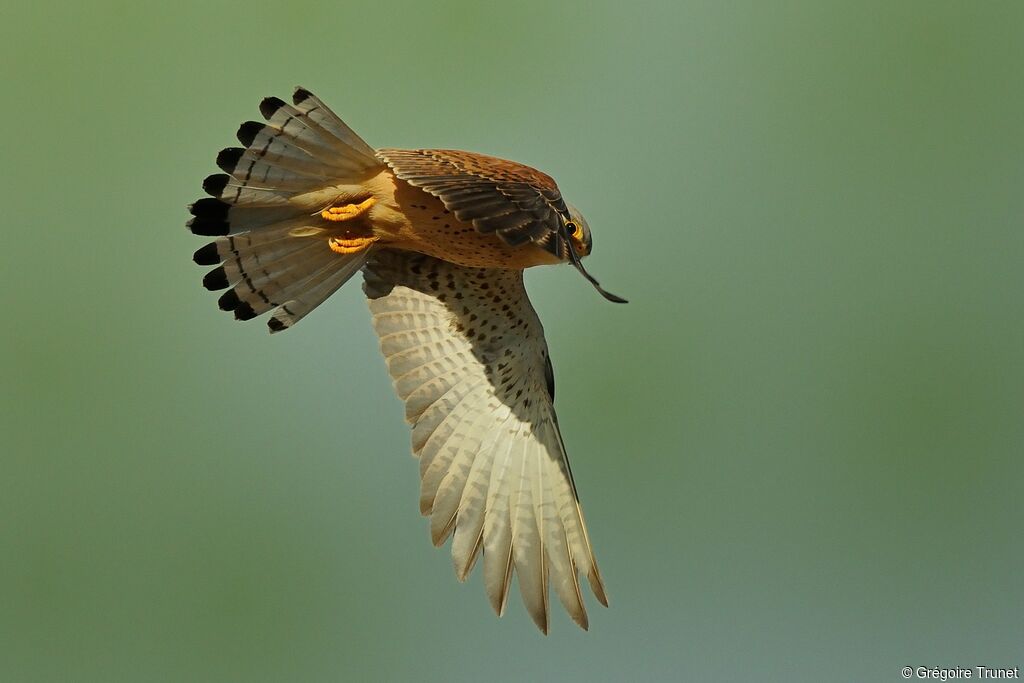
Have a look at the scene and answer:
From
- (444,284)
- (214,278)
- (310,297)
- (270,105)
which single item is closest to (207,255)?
(214,278)

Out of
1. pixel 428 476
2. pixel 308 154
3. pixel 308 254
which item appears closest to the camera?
pixel 308 154

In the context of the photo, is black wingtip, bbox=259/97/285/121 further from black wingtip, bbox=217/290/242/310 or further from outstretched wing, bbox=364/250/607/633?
outstretched wing, bbox=364/250/607/633

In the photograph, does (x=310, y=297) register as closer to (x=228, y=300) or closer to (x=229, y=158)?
(x=228, y=300)

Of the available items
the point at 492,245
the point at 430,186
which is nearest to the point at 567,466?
the point at 492,245

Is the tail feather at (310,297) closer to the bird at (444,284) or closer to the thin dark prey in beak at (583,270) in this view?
the bird at (444,284)

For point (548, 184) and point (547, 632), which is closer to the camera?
point (548, 184)

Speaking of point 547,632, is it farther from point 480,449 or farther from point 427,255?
point 427,255
